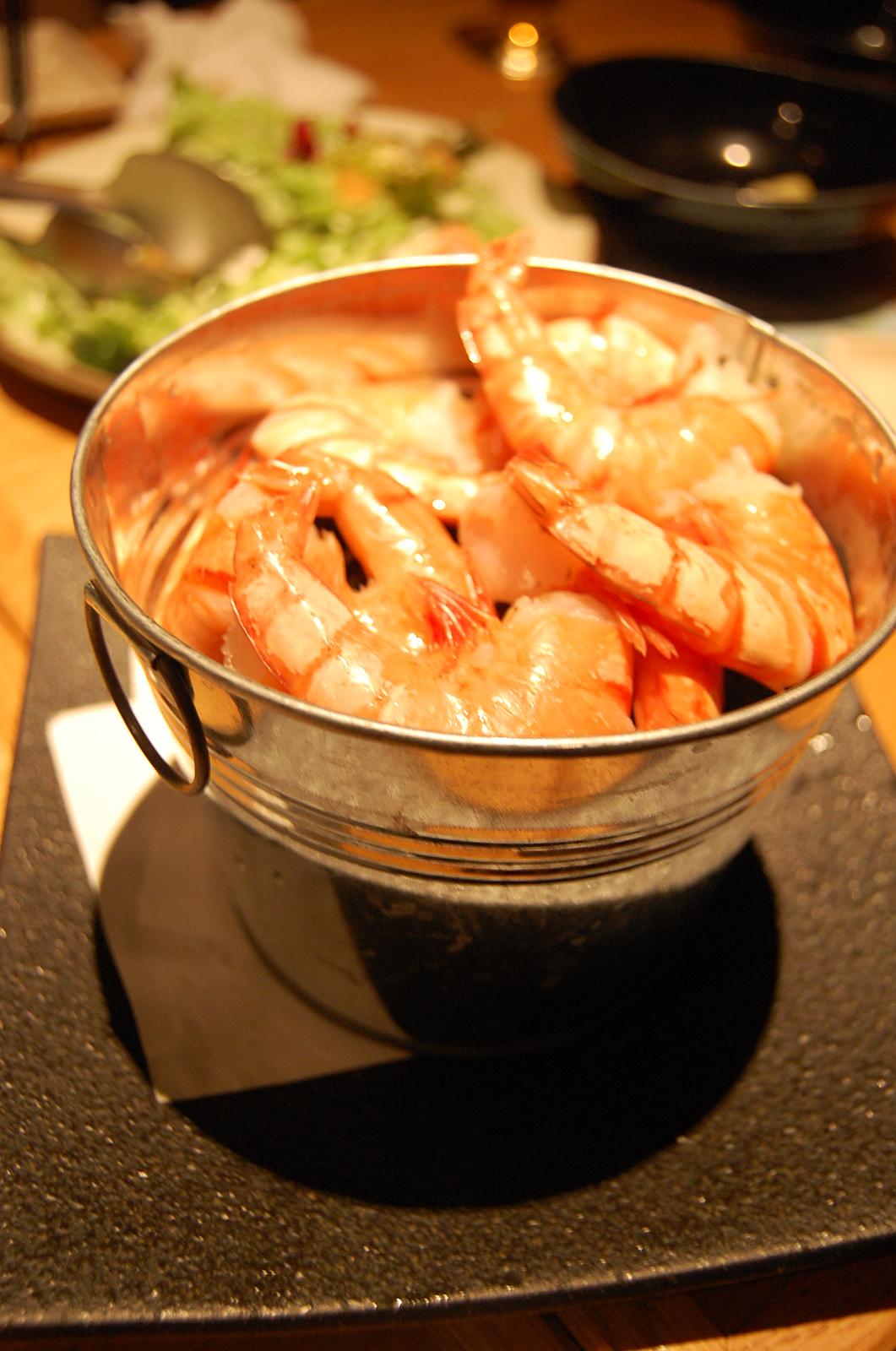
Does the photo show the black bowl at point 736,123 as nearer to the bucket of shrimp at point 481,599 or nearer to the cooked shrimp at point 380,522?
the bucket of shrimp at point 481,599

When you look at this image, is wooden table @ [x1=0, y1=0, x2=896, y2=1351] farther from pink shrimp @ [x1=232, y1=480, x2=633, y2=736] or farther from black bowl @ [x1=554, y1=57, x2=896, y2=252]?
pink shrimp @ [x1=232, y1=480, x2=633, y2=736]

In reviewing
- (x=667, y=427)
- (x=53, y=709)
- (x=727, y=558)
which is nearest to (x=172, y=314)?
(x=53, y=709)

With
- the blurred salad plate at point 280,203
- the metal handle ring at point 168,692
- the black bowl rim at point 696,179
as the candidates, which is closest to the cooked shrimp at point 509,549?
the metal handle ring at point 168,692

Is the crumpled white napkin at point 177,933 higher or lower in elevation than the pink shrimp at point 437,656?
lower

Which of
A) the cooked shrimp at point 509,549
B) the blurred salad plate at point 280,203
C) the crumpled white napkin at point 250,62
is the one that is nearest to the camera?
the cooked shrimp at point 509,549

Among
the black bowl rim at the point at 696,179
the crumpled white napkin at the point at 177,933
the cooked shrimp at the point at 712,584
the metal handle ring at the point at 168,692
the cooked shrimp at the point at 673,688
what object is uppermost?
the black bowl rim at the point at 696,179

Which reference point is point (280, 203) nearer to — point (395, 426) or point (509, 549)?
point (395, 426)
